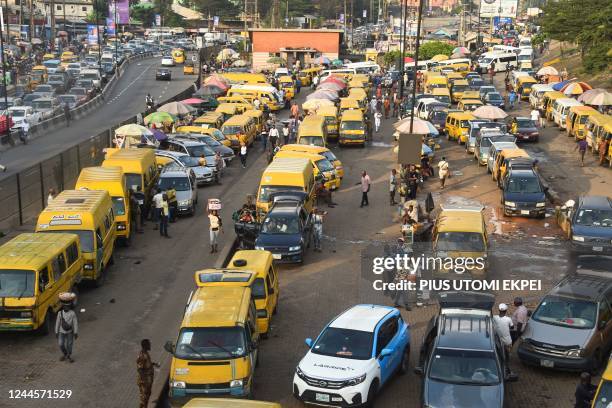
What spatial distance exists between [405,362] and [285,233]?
28.8 feet

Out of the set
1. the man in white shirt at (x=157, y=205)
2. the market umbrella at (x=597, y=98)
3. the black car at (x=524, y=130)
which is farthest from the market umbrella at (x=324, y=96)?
the man in white shirt at (x=157, y=205)

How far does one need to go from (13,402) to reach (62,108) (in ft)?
156

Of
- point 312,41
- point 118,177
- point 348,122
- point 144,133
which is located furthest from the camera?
point 312,41

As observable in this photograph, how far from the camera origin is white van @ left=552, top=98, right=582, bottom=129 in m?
52.2

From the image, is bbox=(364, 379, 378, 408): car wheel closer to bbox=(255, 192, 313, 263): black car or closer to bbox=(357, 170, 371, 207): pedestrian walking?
bbox=(255, 192, 313, 263): black car

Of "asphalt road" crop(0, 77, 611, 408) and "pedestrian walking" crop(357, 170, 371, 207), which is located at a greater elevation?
"pedestrian walking" crop(357, 170, 371, 207)

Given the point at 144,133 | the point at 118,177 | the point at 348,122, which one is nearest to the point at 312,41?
the point at 348,122

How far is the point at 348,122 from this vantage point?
4791 cm

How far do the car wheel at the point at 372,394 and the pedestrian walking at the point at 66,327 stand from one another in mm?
6361

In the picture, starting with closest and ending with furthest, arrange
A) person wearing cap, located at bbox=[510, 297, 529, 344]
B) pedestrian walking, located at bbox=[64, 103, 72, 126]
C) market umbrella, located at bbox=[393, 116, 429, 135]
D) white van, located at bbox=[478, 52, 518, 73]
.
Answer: person wearing cap, located at bbox=[510, 297, 529, 344], market umbrella, located at bbox=[393, 116, 429, 135], pedestrian walking, located at bbox=[64, 103, 72, 126], white van, located at bbox=[478, 52, 518, 73]

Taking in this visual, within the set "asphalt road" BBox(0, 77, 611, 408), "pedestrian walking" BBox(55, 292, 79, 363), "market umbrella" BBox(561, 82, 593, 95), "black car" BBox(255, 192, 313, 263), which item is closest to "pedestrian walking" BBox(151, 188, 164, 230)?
"asphalt road" BBox(0, 77, 611, 408)

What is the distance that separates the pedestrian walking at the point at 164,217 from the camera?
29.2 m

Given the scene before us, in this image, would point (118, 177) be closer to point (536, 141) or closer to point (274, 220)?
point (274, 220)

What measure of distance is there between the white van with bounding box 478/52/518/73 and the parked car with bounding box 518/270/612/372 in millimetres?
68656
